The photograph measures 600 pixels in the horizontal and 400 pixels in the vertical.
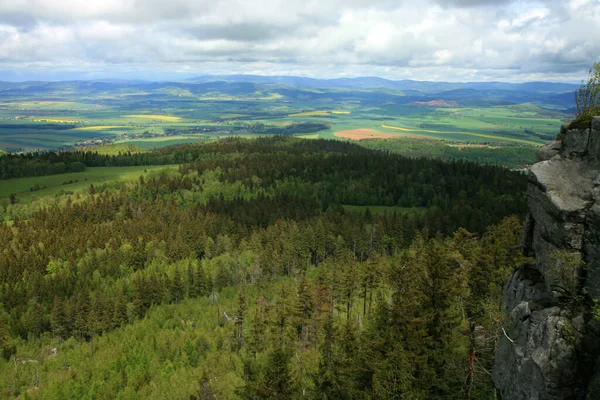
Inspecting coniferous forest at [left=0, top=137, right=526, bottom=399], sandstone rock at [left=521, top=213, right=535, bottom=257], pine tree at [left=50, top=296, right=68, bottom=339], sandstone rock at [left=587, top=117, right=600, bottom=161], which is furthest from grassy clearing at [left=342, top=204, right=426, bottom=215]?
sandstone rock at [left=587, top=117, right=600, bottom=161]

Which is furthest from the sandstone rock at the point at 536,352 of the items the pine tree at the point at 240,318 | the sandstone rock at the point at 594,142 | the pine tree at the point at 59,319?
the pine tree at the point at 59,319

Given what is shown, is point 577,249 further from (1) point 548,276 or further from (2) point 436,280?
(2) point 436,280

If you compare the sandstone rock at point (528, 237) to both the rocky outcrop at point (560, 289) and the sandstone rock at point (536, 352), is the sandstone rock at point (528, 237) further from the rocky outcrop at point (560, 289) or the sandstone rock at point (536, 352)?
the sandstone rock at point (536, 352)

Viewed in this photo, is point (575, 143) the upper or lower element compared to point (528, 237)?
upper

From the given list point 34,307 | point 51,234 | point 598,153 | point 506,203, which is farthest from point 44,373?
point 506,203

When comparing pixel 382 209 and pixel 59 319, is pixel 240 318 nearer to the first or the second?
pixel 59 319

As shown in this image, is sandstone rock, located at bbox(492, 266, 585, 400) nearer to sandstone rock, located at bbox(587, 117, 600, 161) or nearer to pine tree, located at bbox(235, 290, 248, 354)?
sandstone rock, located at bbox(587, 117, 600, 161)

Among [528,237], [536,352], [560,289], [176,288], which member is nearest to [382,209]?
[176,288]
